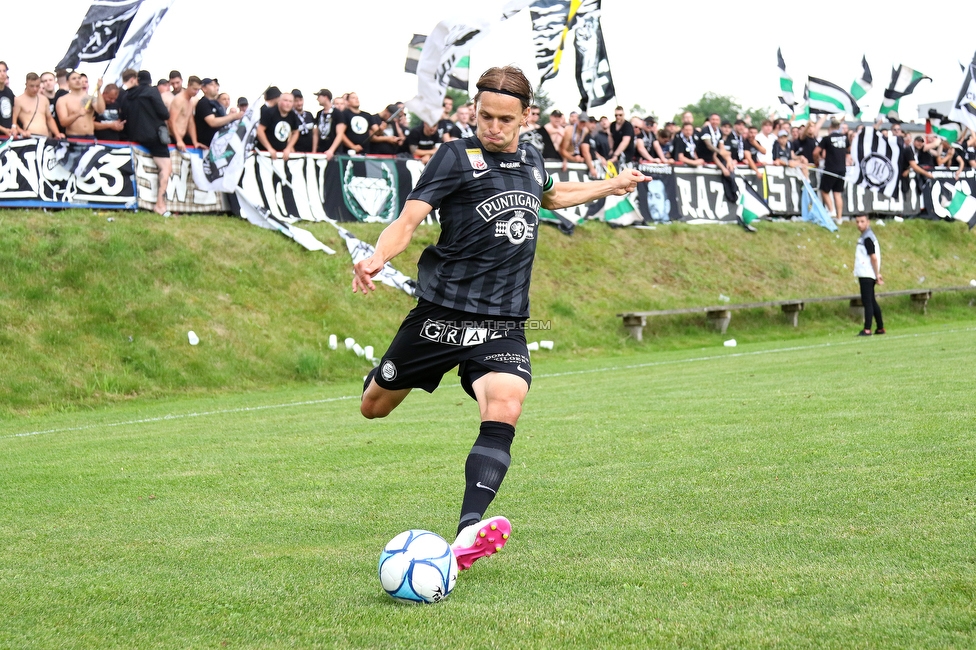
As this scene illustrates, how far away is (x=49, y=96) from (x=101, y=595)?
14.5 m

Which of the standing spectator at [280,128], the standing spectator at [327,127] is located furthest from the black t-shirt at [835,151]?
the standing spectator at [280,128]

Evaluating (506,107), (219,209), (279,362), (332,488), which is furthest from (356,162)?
(506,107)

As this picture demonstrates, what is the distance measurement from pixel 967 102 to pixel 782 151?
4786 mm

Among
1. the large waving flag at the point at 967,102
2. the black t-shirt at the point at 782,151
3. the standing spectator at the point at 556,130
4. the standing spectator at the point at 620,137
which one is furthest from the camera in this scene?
the black t-shirt at the point at 782,151

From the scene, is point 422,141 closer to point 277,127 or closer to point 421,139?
point 421,139

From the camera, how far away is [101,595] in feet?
15.0

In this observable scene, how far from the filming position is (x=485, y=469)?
4891mm

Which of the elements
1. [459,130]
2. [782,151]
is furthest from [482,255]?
[782,151]

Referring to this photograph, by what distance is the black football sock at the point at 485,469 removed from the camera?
4809mm

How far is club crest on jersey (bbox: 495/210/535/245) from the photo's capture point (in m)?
5.31

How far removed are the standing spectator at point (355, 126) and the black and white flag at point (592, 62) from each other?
4695mm

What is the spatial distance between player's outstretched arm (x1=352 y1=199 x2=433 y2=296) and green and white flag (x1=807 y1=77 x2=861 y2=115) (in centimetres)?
2685

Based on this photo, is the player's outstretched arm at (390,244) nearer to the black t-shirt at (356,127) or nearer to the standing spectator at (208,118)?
the standing spectator at (208,118)

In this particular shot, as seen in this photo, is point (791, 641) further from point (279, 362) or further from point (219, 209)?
point (219, 209)
